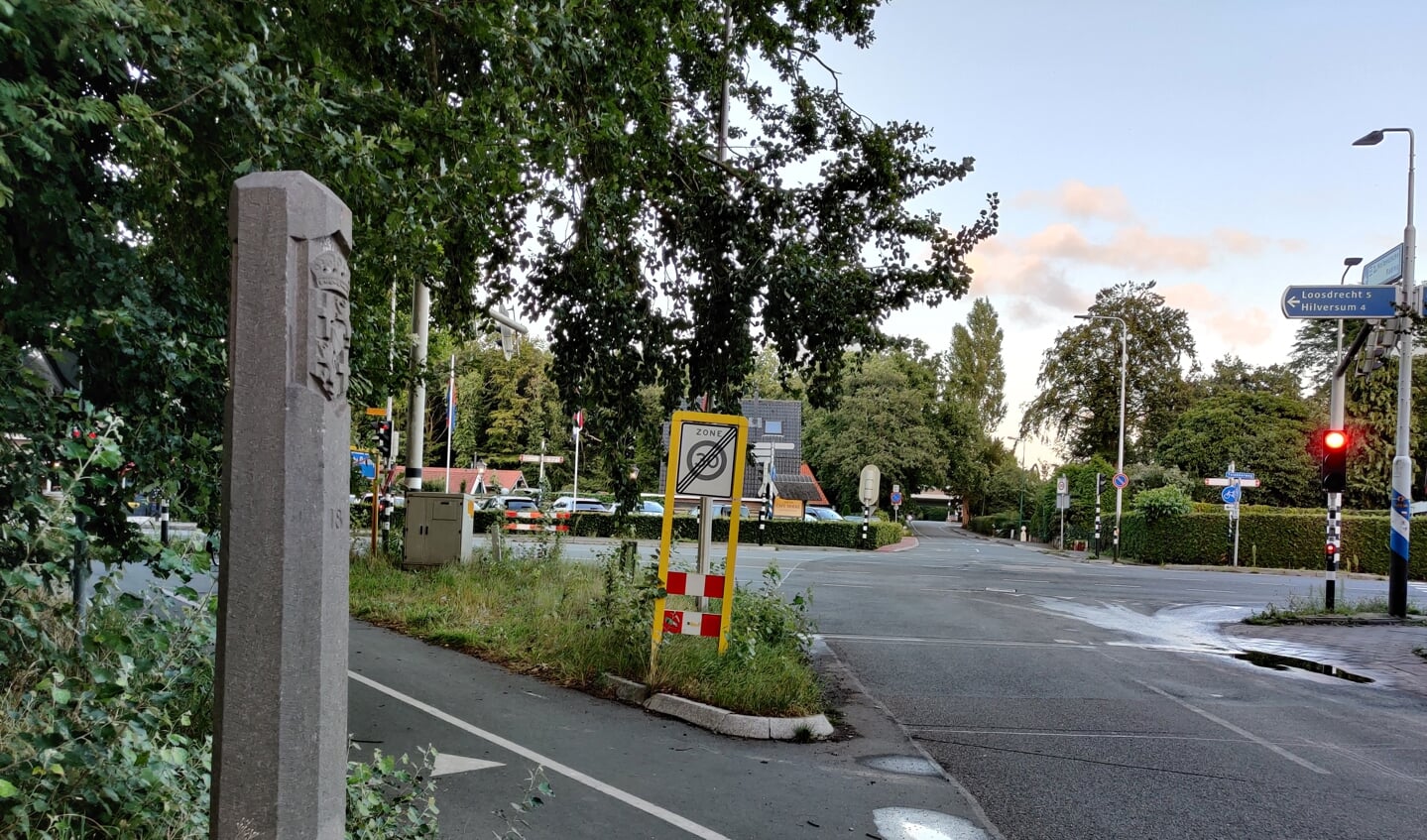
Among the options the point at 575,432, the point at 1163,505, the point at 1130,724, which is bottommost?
the point at 1130,724

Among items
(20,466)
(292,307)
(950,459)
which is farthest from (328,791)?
(950,459)

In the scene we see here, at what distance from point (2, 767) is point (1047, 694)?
327 inches

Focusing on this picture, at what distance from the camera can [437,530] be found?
15203 mm

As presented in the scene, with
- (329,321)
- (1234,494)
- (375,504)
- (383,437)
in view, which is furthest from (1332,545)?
(329,321)

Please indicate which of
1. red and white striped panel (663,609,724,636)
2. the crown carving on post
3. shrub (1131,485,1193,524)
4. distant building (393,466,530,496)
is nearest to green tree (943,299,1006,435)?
distant building (393,466,530,496)

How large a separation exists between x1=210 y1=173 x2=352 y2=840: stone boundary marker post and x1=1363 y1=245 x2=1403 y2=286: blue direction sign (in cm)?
1867

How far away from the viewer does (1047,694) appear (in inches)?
363

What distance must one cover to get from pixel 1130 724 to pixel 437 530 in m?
10.7

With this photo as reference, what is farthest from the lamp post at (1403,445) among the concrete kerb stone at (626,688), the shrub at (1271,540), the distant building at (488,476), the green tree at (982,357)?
the green tree at (982,357)

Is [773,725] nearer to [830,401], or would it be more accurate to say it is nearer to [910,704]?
[910,704]

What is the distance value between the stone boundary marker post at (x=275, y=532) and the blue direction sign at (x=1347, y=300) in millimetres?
16805

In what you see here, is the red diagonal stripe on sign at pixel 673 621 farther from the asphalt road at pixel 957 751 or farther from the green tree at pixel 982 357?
the green tree at pixel 982 357

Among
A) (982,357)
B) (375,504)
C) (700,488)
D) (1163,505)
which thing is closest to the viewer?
(700,488)

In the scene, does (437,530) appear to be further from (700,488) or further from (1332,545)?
(1332,545)
